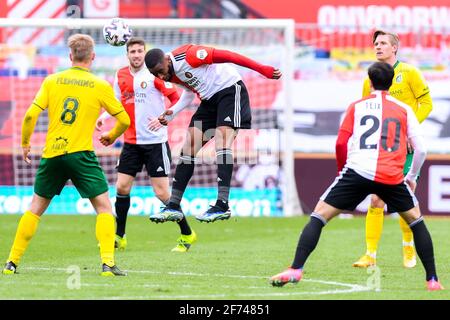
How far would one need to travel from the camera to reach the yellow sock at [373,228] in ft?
40.3

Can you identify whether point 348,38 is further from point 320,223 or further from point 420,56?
point 320,223

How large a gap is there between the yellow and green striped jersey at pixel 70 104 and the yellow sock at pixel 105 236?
0.71 meters

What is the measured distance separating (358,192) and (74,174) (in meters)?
2.78

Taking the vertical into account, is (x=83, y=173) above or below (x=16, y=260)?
above

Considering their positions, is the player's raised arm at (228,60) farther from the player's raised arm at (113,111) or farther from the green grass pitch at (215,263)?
the green grass pitch at (215,263)

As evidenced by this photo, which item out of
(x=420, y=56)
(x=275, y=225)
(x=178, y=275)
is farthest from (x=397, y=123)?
(x=420, y=56)

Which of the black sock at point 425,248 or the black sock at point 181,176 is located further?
the black sock at point 181,176

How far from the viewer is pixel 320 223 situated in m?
9.70

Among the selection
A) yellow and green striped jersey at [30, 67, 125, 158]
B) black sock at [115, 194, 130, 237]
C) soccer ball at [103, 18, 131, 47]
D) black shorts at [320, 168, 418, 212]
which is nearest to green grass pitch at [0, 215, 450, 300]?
black sock at [115, 194, 130, 237]

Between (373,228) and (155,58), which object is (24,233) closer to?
(155,58)

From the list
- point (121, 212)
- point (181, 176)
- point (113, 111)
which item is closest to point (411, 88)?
point (181, 176)

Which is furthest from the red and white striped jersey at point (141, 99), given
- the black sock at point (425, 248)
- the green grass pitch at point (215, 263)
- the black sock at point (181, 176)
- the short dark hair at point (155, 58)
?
the black sock at point (425, 248)

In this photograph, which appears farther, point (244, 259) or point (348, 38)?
point (348, 38)

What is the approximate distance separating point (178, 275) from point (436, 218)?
968cm
